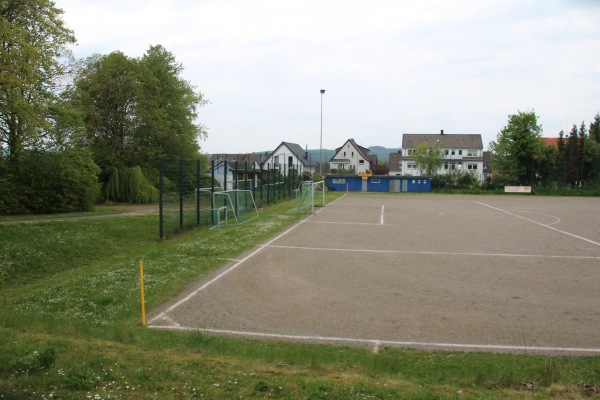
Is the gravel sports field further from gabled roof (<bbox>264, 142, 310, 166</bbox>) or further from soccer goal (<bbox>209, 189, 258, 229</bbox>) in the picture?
gabled roof (<bbox>264, 142, 310, 166</bbox>)

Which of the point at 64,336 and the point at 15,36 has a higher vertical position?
the point at 15,36

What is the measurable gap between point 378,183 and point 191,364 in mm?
62373

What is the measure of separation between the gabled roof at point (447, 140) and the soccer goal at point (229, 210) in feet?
261

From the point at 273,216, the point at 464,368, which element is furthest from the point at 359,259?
the point at 273,216

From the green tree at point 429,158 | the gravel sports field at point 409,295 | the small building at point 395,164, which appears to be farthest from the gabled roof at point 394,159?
the gravel sports field at point 409,295

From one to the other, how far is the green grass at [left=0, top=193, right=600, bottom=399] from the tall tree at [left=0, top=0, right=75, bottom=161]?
10.9 m

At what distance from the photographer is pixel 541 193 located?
194 ft

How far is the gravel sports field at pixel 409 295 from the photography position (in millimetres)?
7609

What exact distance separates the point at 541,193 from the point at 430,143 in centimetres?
4206

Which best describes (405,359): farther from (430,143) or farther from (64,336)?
(430,143)

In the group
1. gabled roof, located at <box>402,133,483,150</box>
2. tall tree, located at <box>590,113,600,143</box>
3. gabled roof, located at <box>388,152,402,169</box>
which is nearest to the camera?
tall tree, located at <box>590,113,600,143</box>

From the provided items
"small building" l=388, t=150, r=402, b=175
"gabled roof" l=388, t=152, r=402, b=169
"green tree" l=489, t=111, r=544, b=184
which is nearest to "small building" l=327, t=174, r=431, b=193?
"green tree" l=489, t=111, r=544, b=184

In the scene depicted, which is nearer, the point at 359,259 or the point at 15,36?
the point at 359,259

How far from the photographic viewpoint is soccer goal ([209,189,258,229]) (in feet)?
69.3
